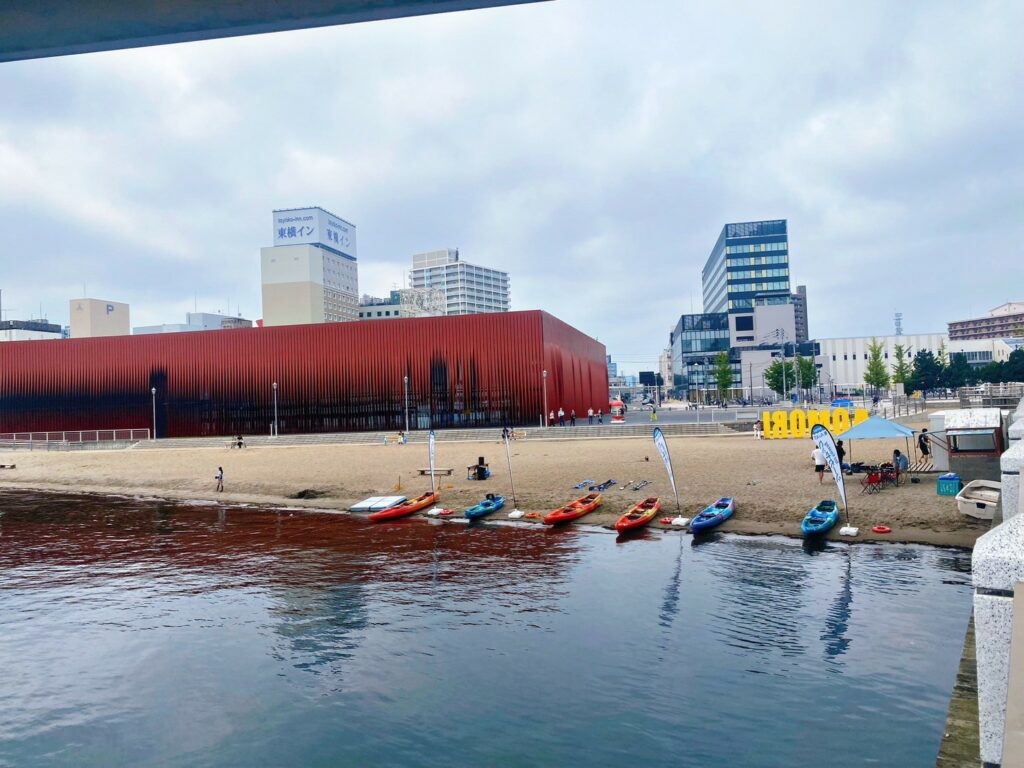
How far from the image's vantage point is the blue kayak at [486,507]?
3078 centimetres

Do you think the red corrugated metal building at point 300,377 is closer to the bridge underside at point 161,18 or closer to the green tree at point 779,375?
the green tree at point 779,375

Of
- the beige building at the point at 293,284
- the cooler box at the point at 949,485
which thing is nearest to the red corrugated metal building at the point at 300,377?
the cooler box at the point at 949,485

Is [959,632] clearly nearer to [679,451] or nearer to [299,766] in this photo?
[299,766]

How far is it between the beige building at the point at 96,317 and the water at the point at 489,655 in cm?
15990

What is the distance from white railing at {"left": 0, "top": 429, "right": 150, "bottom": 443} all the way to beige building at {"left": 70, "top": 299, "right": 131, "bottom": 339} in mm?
89050

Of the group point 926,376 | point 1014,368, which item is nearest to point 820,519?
point 1014,368

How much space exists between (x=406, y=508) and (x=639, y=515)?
10558mm

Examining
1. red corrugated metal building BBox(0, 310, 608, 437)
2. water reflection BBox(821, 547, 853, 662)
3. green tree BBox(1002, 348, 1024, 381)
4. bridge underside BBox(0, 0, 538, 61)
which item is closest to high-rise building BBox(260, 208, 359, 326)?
red corrugated metal building BBox(0, 310, 608, 437)

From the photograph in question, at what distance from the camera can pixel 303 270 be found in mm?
155625

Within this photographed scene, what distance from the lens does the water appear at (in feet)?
38.7

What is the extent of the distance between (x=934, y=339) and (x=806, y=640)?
678 feet

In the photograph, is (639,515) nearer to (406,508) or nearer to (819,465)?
(819,465)

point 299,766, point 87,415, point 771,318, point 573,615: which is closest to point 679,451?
point 573,615

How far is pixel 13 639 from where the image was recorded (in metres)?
17.5
